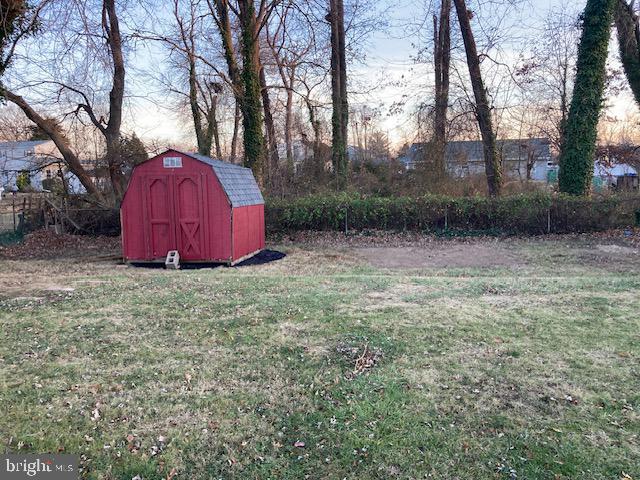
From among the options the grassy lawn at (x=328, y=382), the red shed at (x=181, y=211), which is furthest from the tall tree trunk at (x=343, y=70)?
the grassy lawn at (x=328, y=382)

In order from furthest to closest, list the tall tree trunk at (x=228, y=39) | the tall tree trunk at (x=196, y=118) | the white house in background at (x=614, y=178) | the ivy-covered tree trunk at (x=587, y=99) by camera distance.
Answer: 1. the tall tree trunk at (x=196, y=118)
2. the white house in background at (x=614, y=178)
3. the tall tree trunk at (x=228, y=39)
4. the ivy-covered tree trunk at (x=587, y=99)

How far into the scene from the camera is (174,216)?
1131 centimetres

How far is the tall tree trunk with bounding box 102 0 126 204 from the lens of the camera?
56.7 feet

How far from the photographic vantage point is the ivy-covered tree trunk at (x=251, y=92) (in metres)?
17.9

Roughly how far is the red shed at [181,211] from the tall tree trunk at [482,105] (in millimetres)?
11147

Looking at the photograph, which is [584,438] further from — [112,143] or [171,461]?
[112,143]

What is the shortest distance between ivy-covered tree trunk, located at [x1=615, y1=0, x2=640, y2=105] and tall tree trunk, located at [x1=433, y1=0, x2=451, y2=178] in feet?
21.2

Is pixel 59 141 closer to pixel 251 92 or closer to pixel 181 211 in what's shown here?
pixel 251 92

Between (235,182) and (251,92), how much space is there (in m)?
7.05

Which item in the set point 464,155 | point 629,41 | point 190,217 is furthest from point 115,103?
point 629,41

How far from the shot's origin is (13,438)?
3012 millimetres

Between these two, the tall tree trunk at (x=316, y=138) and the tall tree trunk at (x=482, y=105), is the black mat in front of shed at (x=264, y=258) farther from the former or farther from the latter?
the tall tree trunk at (x=482, y=105)

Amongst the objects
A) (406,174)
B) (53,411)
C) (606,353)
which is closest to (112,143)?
(406,174)

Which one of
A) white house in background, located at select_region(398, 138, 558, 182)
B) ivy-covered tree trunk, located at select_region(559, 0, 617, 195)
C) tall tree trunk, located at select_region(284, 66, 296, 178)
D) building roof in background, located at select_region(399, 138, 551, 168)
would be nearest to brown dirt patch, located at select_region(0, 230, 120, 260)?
tall tree trunk, located at select_region(284, 66, 296, 178)
